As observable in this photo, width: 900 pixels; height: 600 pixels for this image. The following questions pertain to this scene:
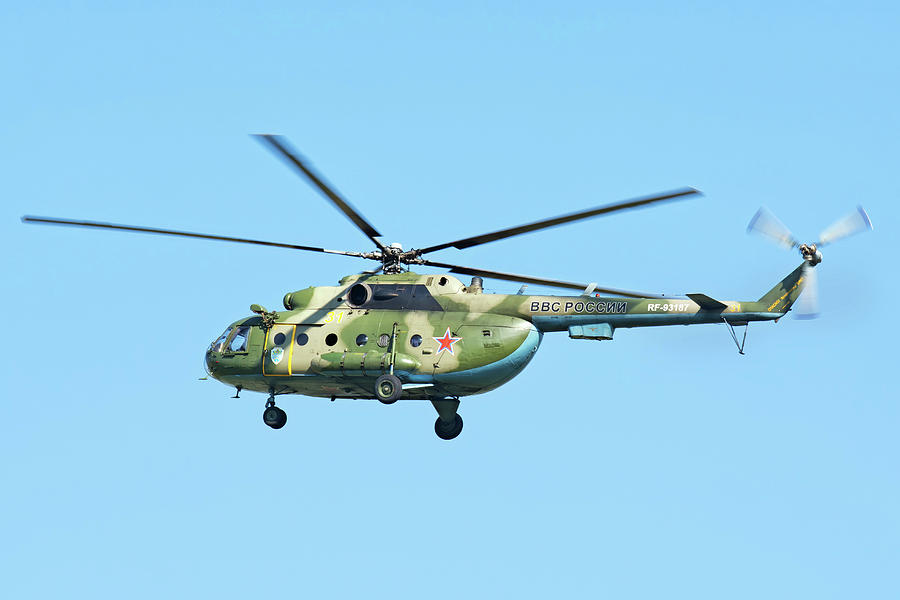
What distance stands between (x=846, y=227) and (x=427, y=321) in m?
11.0

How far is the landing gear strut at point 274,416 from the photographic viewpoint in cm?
3816

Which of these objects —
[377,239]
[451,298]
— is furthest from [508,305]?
[377,239]

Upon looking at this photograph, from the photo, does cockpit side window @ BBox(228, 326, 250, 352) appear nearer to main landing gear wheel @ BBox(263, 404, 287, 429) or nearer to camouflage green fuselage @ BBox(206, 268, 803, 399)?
camouflage green fuselage @ BBox(206, 268, 803, 399)

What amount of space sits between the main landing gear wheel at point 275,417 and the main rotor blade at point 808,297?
1429 cm

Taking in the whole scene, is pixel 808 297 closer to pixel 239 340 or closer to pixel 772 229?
pixel 772 229

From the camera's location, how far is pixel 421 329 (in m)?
36.0

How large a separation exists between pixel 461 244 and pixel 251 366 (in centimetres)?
721

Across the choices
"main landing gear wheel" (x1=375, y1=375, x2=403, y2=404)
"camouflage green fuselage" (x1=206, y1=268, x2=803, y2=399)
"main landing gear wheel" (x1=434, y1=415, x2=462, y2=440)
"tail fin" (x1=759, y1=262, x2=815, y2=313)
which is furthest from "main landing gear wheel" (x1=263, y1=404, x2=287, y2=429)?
"tail fin" (x1=759, y1=262, x2=815, y2=313)

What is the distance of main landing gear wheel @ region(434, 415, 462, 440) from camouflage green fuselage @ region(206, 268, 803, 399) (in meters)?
1.78

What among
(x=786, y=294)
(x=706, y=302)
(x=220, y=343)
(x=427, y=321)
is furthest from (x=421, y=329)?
(x=786, y=294)

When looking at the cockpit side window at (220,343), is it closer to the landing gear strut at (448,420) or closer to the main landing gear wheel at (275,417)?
the main landing gear wheel at (275,417)

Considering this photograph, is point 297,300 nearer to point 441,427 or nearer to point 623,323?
point 441,427

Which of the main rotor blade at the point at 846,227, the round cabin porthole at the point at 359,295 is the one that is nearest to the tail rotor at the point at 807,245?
the main rotor blade at the point at 846,227

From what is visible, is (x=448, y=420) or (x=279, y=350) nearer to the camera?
(x=279, y=350)
